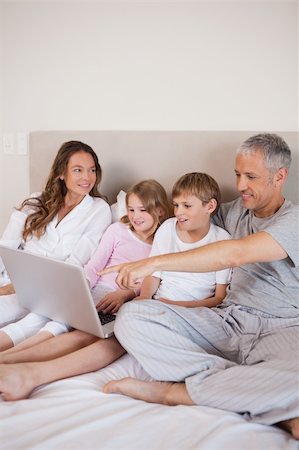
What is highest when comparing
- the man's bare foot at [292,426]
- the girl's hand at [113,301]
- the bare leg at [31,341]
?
the girl's hand at [113,301]

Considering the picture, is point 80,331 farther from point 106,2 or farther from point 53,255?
point 106,2

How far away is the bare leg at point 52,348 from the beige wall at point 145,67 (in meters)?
1.03

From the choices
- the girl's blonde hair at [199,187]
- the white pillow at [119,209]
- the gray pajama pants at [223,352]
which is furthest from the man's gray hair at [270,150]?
the white pillow at [119,209]

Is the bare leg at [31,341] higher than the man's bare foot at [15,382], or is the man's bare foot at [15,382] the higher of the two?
the bare leg at [31,341]

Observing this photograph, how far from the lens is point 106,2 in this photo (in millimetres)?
2111

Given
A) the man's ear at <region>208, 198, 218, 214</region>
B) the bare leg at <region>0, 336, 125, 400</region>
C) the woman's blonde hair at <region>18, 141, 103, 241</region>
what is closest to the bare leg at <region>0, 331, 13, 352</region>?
the bare leg at <region>0, 336, 125, 400</region>

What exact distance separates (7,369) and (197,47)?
58.6 inches

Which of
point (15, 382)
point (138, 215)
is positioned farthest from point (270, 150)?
point (15, 382)

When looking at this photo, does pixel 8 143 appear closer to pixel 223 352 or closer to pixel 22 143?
pixel 22 143

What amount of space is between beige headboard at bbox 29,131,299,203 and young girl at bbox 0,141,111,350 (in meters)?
0.14

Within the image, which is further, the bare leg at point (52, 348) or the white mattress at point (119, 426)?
the bare leg at point (52, 348)

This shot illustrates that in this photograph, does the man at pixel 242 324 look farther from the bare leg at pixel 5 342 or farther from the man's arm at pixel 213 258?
the bare leg at pixel 5 342

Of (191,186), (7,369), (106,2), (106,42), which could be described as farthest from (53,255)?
(106,2)

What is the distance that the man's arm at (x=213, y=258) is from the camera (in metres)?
1.22
